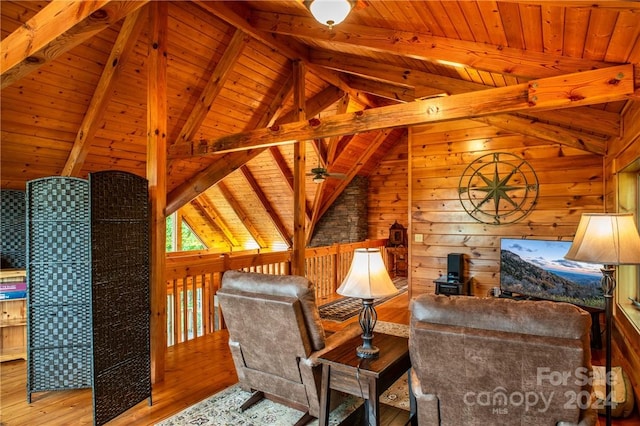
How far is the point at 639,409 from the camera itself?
267cm

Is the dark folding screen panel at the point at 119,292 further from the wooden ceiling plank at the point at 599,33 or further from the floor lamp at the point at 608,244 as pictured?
the wooden ceiling plank at the point at 599,33

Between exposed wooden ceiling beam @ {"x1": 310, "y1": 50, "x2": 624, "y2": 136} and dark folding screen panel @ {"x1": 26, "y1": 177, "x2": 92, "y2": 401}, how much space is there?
3.59m

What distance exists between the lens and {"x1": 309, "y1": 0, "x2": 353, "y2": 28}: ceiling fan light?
227 cm

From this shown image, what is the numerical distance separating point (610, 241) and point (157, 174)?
3.48 m

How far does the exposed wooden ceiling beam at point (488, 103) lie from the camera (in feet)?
7.47

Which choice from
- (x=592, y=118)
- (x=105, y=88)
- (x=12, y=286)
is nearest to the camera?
(x=592, y=118)

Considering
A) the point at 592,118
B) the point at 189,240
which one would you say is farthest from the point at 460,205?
the point at 189,240

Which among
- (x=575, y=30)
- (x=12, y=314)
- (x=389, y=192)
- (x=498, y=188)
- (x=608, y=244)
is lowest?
(x=12, y=314)

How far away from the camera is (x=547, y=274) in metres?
4.39

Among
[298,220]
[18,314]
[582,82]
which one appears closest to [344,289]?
A: [582,82]

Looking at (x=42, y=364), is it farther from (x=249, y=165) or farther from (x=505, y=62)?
(x=249, y=165)

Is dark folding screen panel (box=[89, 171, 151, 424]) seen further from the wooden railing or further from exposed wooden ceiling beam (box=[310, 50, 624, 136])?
exposed wooden ceiling beam (box=[310, 50, 624, 136])

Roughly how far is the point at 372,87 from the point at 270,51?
1880 mm

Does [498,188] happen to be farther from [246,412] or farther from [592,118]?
[246,412]
